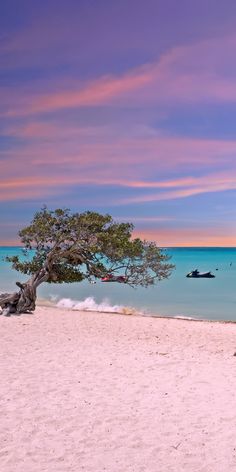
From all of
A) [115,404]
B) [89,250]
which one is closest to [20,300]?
[89,250]

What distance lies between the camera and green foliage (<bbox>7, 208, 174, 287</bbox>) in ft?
111

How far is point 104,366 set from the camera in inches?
703

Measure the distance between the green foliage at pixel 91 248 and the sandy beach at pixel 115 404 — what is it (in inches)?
393

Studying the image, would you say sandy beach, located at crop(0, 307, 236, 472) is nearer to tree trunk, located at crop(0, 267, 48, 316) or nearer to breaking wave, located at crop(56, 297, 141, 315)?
tree trunk, located at crop(0, 267, 48, 316)

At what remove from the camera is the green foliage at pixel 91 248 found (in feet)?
111

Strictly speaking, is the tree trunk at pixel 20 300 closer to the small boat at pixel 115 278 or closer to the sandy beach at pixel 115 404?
the small boat at pixel 115 278

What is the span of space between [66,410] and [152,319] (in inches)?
838

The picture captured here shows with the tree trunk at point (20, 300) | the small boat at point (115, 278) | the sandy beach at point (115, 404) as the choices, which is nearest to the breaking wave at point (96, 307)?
the small boat at point (115, 278)

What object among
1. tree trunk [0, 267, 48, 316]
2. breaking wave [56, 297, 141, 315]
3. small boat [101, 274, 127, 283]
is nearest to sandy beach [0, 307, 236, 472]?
tree trunk [0, 267, 48, 316]

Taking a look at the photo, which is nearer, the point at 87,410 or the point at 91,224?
the point at 87,410

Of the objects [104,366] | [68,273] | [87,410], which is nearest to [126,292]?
[68,273]

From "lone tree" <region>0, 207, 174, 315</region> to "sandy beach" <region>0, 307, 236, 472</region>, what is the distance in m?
9.91

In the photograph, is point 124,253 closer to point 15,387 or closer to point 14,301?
point 14,301

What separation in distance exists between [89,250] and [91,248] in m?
0.63
